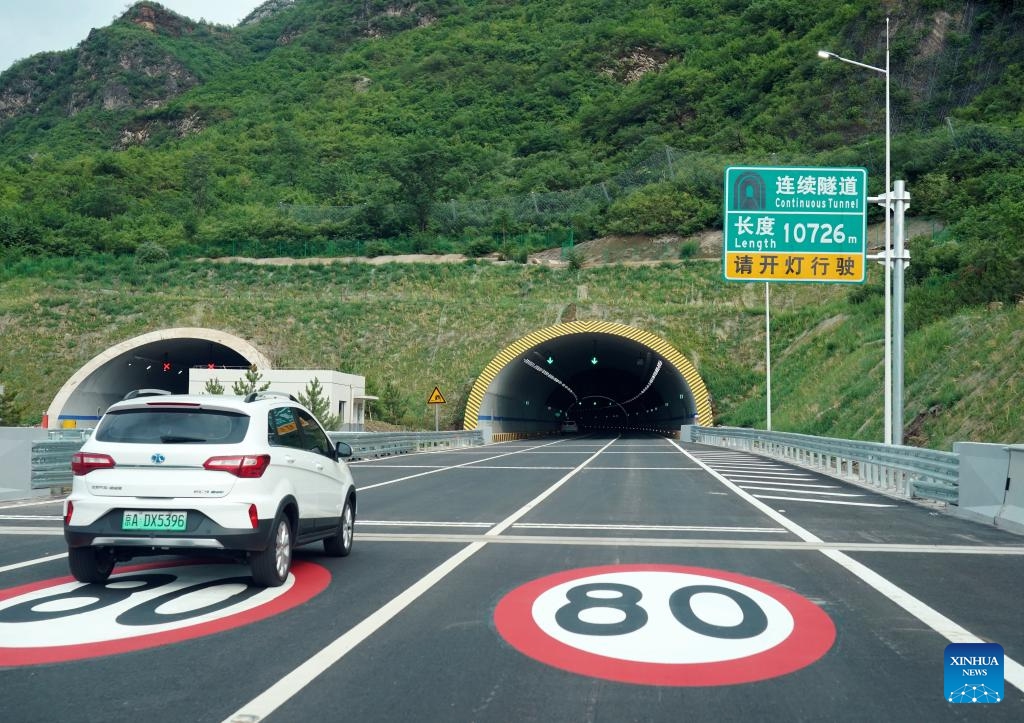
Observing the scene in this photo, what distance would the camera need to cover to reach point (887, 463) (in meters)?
18.5

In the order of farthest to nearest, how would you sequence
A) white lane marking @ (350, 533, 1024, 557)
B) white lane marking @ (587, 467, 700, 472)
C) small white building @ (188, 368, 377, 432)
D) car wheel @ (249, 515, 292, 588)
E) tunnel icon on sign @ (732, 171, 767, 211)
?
1. small white building @ (188, 368, 377, 432)
2. tunnel icon on sign @ (732, 171, 767, 211)
3. white lane marking @ (587, 467, 700, 472)
4. white lane marking @ (350, 533, 1024, 557)
5. car wheel @ (249, 515, 292, 588)

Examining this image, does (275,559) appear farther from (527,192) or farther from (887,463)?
(527,192)

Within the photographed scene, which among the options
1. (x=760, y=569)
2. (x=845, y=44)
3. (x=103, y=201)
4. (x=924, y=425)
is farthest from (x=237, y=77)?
(x=760, y=569)

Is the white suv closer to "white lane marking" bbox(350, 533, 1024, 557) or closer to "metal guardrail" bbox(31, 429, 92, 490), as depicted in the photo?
"white lane marking" bbox(350, 533, 1024, 557)

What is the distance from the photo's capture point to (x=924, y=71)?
8975cm

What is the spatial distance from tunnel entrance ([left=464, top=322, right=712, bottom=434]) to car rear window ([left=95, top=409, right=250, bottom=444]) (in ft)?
141

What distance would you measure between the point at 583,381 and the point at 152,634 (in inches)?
3164

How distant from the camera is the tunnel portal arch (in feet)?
158

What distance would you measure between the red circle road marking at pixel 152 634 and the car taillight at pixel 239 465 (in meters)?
1.05

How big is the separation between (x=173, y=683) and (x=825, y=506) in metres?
12.2

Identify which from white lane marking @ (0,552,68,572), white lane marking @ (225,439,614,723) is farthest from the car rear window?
white lane marking @ (0,552,68,572)

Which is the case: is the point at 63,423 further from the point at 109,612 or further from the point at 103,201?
the point at 103,201

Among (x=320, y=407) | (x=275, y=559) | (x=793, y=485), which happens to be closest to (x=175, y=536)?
(x=275, y=559)

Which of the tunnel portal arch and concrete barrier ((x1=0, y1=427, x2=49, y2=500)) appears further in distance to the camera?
the tunnel portal arch
